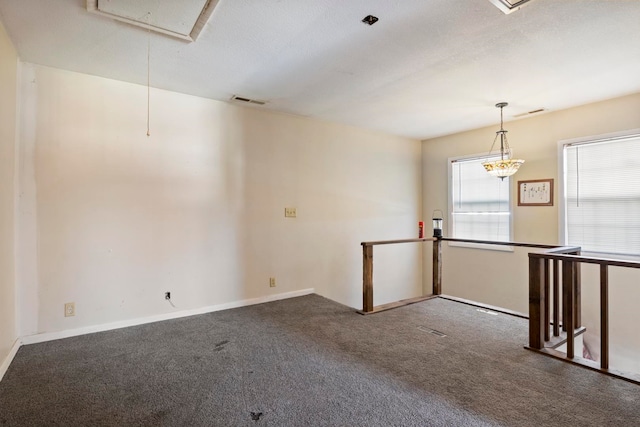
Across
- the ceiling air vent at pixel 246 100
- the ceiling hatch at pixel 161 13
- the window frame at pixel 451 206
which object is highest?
the ceiling air vent at pixel 246 100

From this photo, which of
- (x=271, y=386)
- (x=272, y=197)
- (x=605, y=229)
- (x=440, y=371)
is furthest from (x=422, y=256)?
(x=271, y=386)

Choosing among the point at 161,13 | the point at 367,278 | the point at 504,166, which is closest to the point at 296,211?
the point at 367,278

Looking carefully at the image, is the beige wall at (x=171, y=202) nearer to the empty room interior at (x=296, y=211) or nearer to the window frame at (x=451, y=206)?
the empty room interior at (x=296, y=211)

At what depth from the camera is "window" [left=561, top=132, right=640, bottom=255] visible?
3.63 m

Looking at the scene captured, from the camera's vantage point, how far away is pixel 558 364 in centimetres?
244

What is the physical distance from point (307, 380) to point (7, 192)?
2732mm

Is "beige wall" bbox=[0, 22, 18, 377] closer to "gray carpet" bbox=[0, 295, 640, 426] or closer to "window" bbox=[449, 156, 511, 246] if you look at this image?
"gray carpet" bbox=[0, 295, 640, 426]

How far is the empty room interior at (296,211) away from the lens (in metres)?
2.07

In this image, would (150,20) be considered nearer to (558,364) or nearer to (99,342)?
(99,342)

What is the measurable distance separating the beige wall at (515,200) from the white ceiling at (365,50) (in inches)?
12.2

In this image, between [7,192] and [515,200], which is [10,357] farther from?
[515,200]

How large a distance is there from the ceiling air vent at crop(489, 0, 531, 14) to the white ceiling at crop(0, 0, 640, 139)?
6 cm

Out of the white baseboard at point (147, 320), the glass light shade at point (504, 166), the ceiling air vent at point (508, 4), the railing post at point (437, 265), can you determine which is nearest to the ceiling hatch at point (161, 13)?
the ceiling air vent at point (508, 4)

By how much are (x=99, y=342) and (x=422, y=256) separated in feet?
16.6
